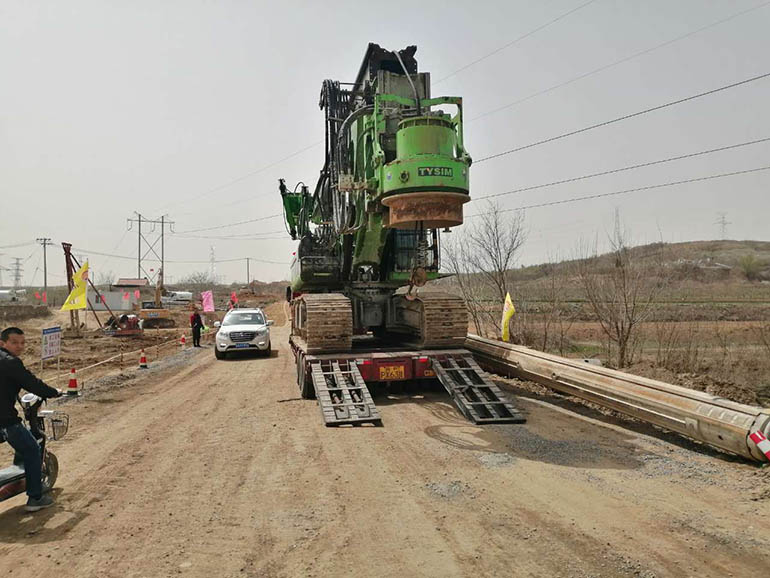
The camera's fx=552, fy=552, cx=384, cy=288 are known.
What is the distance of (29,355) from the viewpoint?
2359cm

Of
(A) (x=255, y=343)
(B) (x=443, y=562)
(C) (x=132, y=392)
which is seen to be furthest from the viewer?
(A) (x=255, y=343)

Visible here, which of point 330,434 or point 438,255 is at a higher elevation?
point 438,255

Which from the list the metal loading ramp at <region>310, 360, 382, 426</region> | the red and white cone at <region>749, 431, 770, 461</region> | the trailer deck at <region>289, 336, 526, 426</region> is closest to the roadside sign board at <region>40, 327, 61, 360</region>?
the trailer deck at <region>289, 336, 526, 426</region>

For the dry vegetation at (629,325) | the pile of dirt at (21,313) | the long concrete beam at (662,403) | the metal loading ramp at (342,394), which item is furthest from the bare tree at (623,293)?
the pile of dirt at (21,313)

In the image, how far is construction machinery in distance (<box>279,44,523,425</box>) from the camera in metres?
7.95

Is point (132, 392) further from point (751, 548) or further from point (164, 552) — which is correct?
point (751, 548)

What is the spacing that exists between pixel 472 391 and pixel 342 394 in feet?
7.30

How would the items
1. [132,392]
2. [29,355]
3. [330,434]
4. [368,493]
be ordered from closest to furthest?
1. [368,493]
2. [330,434]
3. [132,392]
4. [29,355]

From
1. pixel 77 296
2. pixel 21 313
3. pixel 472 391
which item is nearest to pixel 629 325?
pixel 472 391

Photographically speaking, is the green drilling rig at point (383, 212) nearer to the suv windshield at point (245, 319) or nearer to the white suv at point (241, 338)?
the white suv at point (241, 338)

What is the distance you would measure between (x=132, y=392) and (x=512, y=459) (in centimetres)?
896

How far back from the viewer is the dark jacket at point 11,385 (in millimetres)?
4973

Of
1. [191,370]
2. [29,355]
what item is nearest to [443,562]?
[191,370]

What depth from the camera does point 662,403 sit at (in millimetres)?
7070
